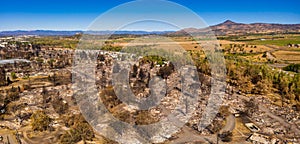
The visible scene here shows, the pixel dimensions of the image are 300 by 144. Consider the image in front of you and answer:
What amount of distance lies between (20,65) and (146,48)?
51.3 ft

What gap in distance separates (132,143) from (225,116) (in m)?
5.22

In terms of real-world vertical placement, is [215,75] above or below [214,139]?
above

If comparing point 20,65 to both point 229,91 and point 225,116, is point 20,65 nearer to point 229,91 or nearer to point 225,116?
point 229,91

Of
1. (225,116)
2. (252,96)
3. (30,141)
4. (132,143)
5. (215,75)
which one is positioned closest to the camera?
(132,143)

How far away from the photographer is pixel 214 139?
10703mm

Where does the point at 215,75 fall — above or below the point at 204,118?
above

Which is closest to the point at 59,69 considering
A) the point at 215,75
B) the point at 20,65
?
the point at 20,65

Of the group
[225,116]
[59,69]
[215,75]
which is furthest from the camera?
[59,69]

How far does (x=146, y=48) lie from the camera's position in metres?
37.7

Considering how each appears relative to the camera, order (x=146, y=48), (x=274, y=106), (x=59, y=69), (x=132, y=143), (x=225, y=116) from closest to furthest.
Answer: (x=132, y=143) < (x=225, y=116) < (x=274, y=106) < (x=59, y=69) < (x=146, y=48)

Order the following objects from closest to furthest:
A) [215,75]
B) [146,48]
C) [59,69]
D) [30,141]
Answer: [30,141] < [215,75] < [59,69] < [146,48]

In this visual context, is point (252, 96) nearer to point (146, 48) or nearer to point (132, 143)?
point (132, 143)

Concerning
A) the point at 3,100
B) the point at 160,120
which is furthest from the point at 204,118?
the point at 3,100

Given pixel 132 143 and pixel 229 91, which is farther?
pixel 229 91
